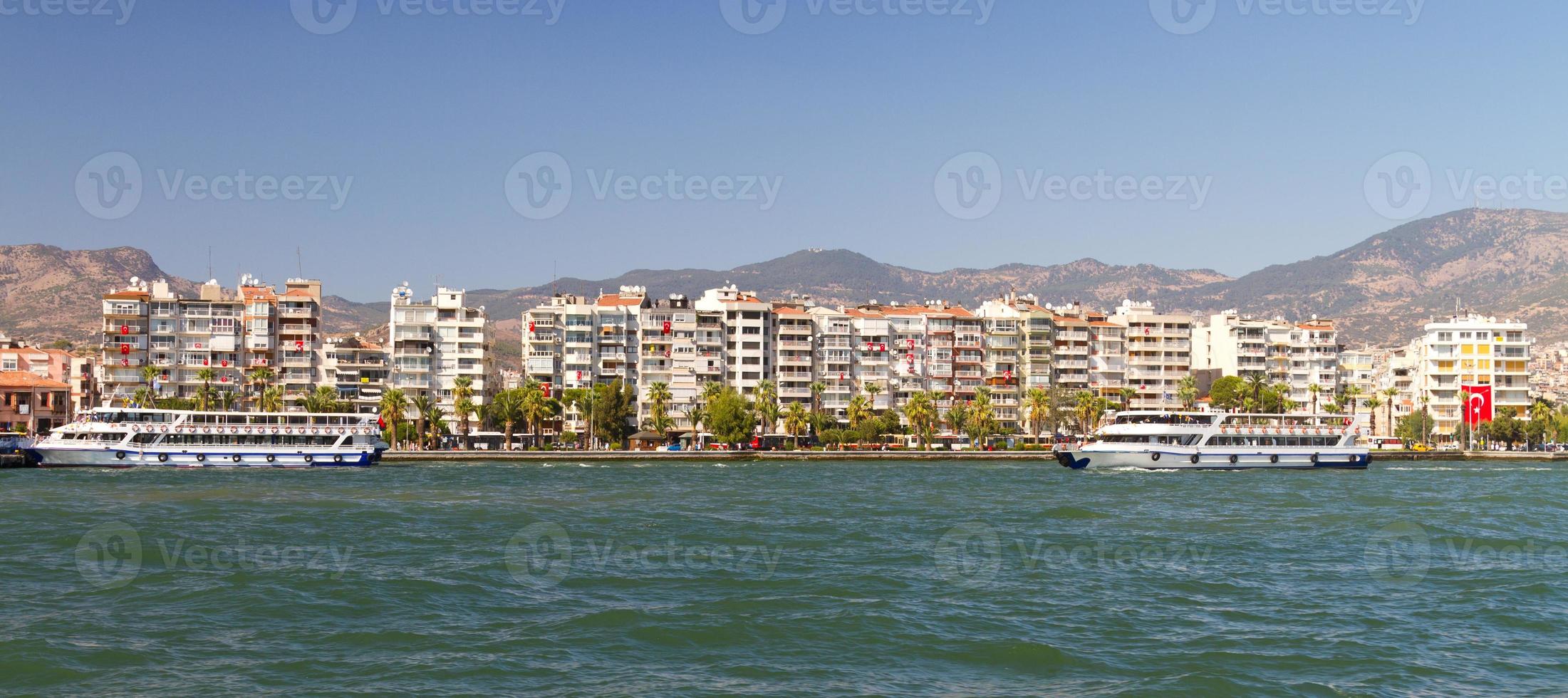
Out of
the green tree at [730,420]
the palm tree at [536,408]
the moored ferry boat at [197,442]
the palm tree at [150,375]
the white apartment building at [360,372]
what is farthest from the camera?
the white apartment building at [360,372]

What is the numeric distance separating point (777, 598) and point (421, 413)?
97228 millimetres

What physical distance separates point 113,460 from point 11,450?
32.4ft

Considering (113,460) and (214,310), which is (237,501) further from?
(214,310)

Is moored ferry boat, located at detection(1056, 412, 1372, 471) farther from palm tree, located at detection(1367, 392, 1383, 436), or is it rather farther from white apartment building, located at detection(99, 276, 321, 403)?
white apartment building, located at detection(99, 276, 321, 403)

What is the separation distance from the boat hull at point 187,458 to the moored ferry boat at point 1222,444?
1925 inches

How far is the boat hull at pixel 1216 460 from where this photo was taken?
93250 millimetres

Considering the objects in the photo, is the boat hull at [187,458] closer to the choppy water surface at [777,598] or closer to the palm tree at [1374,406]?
the choppy water surface at [777,598]

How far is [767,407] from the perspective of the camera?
5059 inches

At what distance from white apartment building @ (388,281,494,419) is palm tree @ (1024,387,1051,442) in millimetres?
52514

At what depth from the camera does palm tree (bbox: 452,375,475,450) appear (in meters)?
128

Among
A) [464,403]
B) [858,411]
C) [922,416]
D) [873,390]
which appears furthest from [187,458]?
[873,390]

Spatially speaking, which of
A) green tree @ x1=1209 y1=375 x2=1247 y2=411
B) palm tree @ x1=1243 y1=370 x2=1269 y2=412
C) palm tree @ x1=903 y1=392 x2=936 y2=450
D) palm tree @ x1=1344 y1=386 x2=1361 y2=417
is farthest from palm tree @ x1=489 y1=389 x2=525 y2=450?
palm tree @ x1=1344 y1=386 x2=1361 y2=417

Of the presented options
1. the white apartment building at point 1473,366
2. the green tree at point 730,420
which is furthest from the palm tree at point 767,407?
the white apartment building at point 1473,366

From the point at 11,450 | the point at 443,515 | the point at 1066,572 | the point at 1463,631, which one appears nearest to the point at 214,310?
the point at 11,450
